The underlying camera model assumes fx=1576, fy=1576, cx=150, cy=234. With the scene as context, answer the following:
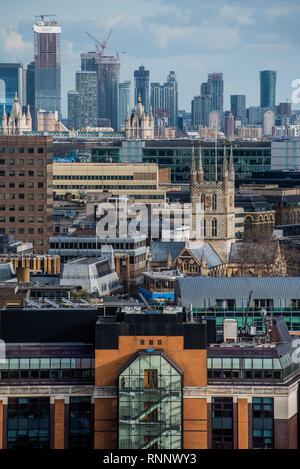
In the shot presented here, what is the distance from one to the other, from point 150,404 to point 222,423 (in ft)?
13.0

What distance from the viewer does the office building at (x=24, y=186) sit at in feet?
524

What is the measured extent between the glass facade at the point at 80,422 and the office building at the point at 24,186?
290ft

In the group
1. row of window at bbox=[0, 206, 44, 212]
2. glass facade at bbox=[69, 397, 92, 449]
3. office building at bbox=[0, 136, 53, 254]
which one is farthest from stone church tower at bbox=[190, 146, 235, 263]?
glass facade at bbox=[69, 397, 92, 449]

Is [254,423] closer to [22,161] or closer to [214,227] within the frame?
[214,227]

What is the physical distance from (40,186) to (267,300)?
228 feet

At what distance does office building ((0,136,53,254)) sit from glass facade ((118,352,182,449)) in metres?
90.3

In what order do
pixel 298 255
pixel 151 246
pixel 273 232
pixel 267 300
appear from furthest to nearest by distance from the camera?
pixel 273 232 → pixel 298 255 → pixel 151 246 → pixel 267 300

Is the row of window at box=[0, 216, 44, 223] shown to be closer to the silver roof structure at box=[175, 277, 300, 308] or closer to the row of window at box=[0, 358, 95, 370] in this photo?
the silver roof structure at box=[175, 277, 300, 308]

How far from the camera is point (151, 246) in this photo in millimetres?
138500

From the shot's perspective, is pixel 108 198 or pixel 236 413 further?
pixel 108 198

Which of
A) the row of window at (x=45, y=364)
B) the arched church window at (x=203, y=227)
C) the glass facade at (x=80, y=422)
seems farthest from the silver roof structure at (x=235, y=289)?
the arched church window at (x=203, y=227)

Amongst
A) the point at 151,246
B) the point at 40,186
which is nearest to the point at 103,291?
the point at 151,246

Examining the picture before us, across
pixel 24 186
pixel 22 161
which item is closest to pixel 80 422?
pixel 24 186
